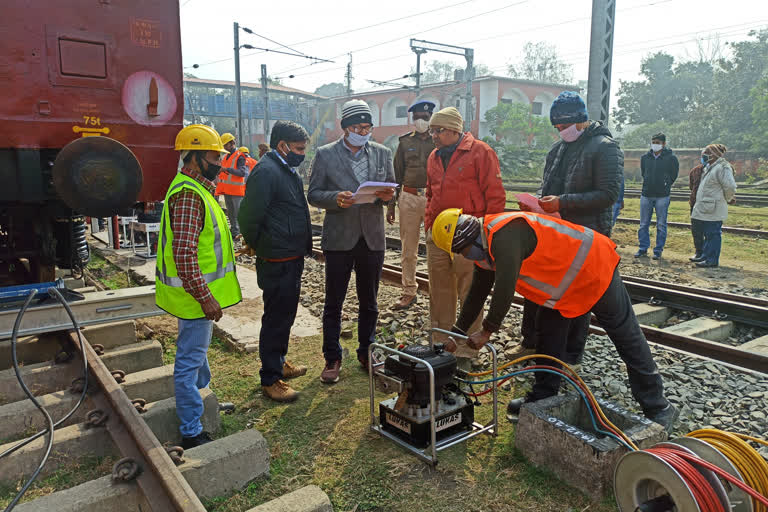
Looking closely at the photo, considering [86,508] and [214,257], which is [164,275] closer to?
[214,257]

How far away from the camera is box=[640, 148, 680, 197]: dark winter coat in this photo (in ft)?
31.1

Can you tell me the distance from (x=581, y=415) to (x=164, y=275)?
9.11 feet

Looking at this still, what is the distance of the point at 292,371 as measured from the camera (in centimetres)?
455

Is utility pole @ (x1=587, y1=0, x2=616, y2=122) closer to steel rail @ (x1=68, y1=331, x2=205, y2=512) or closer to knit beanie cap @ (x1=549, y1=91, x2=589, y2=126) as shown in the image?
knit beanie cap @ (x1=549, y1=91, x2=589, y2=126)

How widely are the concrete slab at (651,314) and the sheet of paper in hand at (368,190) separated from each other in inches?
144

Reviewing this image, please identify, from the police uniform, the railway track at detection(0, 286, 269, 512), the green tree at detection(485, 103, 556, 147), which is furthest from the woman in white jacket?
the green tree at detection(485, 103, 556, 147)

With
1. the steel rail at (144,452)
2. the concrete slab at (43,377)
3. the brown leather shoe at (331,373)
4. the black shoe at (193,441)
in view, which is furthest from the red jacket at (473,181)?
the concrete slab at (43,377)

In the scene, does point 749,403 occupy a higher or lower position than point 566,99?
lower

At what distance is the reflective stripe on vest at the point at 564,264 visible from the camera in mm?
3189

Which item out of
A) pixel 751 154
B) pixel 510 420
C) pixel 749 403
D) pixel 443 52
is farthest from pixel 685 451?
pixel 751 154

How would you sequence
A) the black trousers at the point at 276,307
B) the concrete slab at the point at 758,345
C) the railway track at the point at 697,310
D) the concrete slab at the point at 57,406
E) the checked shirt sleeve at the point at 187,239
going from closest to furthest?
the checked shirt sleeve at the point at 187,239
the concrete slab at the point at 57,406
the black trousers at the point at 276,307
the railway track at the point at 697,310
the concrete slab at the point at 758,345

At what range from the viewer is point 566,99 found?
4.33 metres

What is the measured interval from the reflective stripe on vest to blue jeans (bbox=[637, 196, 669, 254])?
7.10m

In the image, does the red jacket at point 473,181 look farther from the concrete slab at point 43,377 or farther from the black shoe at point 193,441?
the concrete slab at point 43,377
